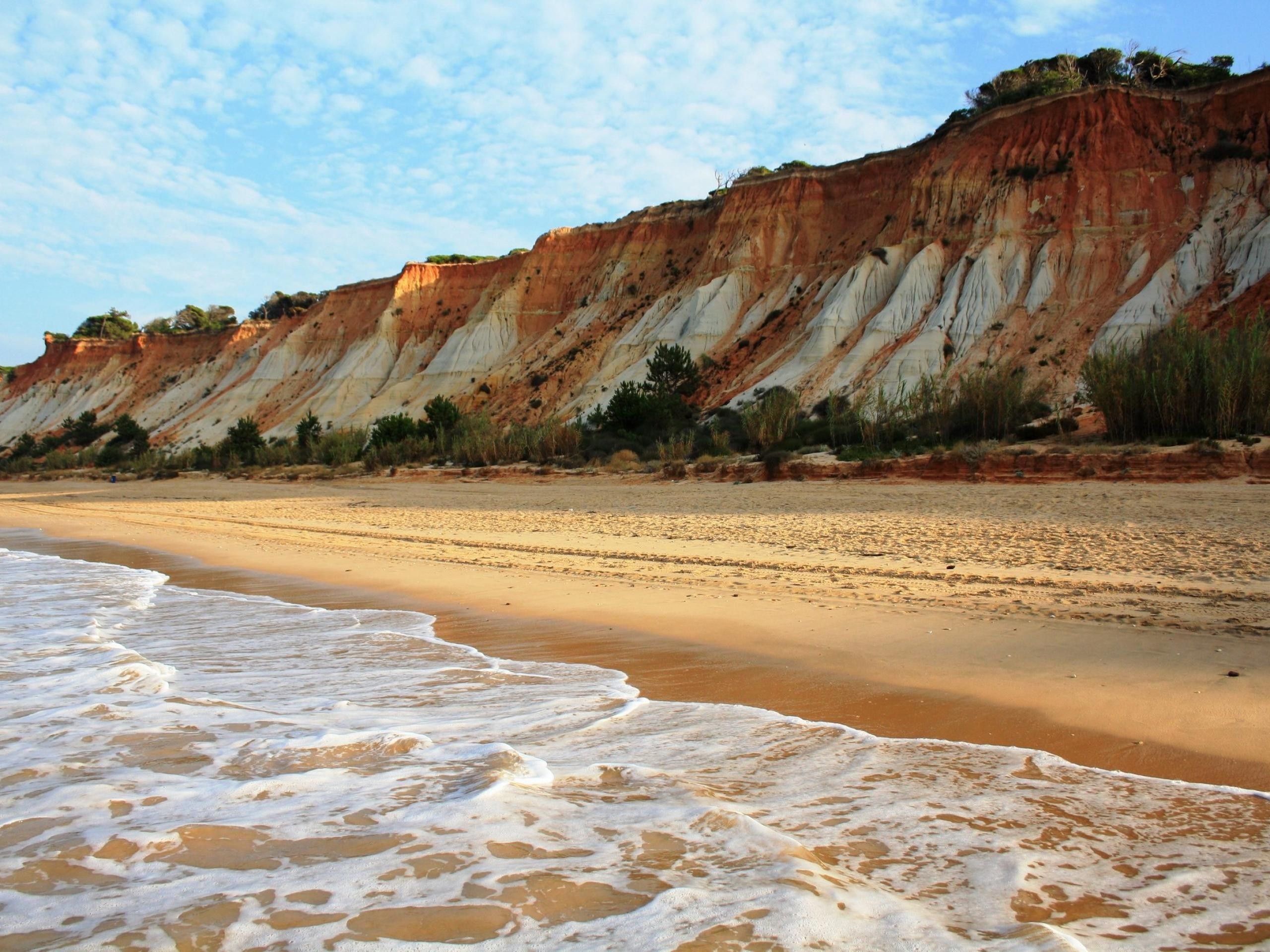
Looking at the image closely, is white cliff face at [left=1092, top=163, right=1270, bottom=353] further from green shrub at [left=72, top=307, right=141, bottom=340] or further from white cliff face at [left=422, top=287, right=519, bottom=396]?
green shrub at [left=72, top=307, right=141, bottom=340]

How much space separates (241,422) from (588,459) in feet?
91.0

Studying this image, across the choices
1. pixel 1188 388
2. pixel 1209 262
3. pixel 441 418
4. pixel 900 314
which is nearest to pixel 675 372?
pixel 900 314

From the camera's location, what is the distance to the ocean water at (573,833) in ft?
7.95

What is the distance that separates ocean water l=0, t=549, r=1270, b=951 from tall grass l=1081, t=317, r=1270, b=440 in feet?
50.7

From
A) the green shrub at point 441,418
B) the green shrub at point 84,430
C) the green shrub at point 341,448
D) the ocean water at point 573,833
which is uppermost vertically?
the green shrub at point 84,430

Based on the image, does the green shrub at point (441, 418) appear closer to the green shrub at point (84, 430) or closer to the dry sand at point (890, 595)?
the dry sand at point (890, 595)

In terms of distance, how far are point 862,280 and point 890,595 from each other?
3109 centimetres

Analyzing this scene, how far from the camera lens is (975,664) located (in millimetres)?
5094

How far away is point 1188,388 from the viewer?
16609 millimetres

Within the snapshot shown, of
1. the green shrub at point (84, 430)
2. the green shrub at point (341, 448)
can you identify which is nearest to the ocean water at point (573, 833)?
the green shrub at point (341, 448)

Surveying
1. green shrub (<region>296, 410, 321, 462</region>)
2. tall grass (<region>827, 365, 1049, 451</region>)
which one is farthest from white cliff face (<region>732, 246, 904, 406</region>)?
green shrub (<region>296, 410, 321, 462</region>)

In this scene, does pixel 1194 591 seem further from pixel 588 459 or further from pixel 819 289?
pixel 819 289

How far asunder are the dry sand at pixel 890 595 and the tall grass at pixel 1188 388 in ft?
9.14

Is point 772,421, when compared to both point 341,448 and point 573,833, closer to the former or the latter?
point 341,448
